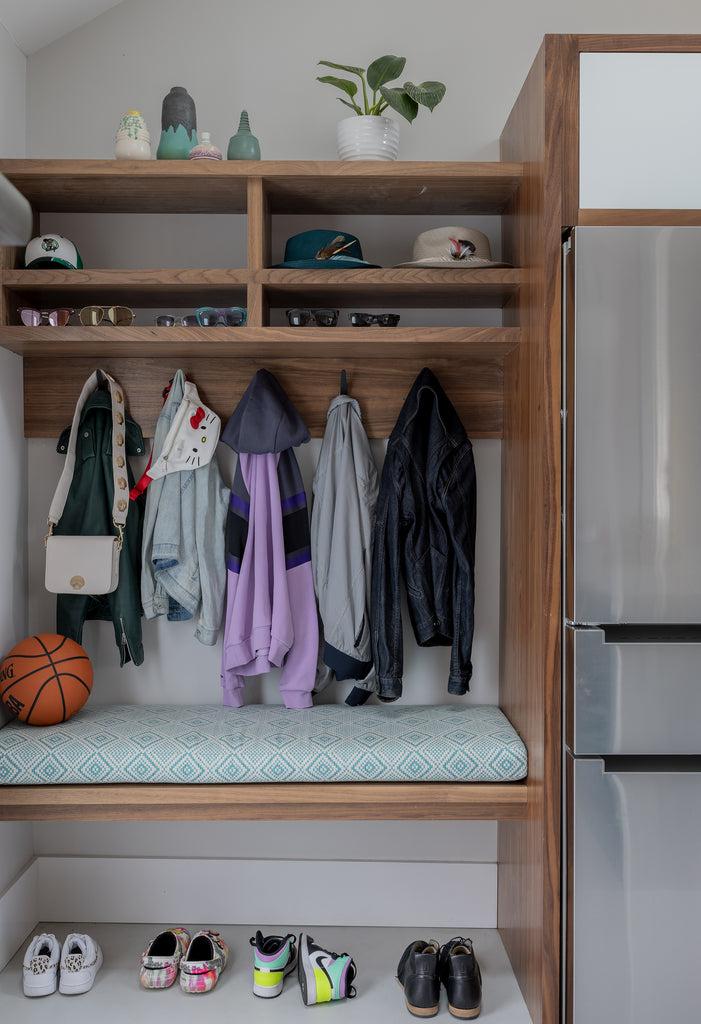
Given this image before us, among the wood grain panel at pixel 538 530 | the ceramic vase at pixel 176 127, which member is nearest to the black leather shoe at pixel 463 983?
the wood grain panel at pixel 538 530

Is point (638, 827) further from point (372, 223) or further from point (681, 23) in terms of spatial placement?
point (681, 23)

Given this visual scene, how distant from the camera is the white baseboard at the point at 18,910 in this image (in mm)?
2312

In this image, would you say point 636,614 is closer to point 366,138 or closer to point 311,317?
point 311,317

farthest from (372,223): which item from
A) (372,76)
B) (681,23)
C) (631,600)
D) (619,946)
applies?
(619,946)

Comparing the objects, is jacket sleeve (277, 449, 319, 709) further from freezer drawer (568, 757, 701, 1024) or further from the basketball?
freezer drawer (568, 757, 701, 1024)

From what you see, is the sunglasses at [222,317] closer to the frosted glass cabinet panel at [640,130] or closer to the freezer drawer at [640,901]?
the frosted glass cabinet panel at [640,130]

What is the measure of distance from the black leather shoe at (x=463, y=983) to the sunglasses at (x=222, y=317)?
1814 millimetres

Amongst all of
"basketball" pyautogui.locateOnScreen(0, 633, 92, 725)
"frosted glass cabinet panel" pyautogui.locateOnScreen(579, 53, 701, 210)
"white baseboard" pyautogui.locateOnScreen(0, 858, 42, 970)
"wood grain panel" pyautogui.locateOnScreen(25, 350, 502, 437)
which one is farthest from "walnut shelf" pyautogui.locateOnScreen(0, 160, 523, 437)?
"white baseboard" pyautogui.locateOnScreen(0, 858, 42, 970)

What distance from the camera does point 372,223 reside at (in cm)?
260

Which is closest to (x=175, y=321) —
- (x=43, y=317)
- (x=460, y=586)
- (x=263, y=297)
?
(x=263, y=297)

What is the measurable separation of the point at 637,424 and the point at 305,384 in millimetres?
1106

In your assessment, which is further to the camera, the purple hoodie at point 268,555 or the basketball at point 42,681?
the purple hoodie at point 268,555

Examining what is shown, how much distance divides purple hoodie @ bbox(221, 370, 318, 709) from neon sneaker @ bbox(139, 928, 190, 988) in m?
0.67

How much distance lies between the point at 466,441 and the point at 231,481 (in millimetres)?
775
